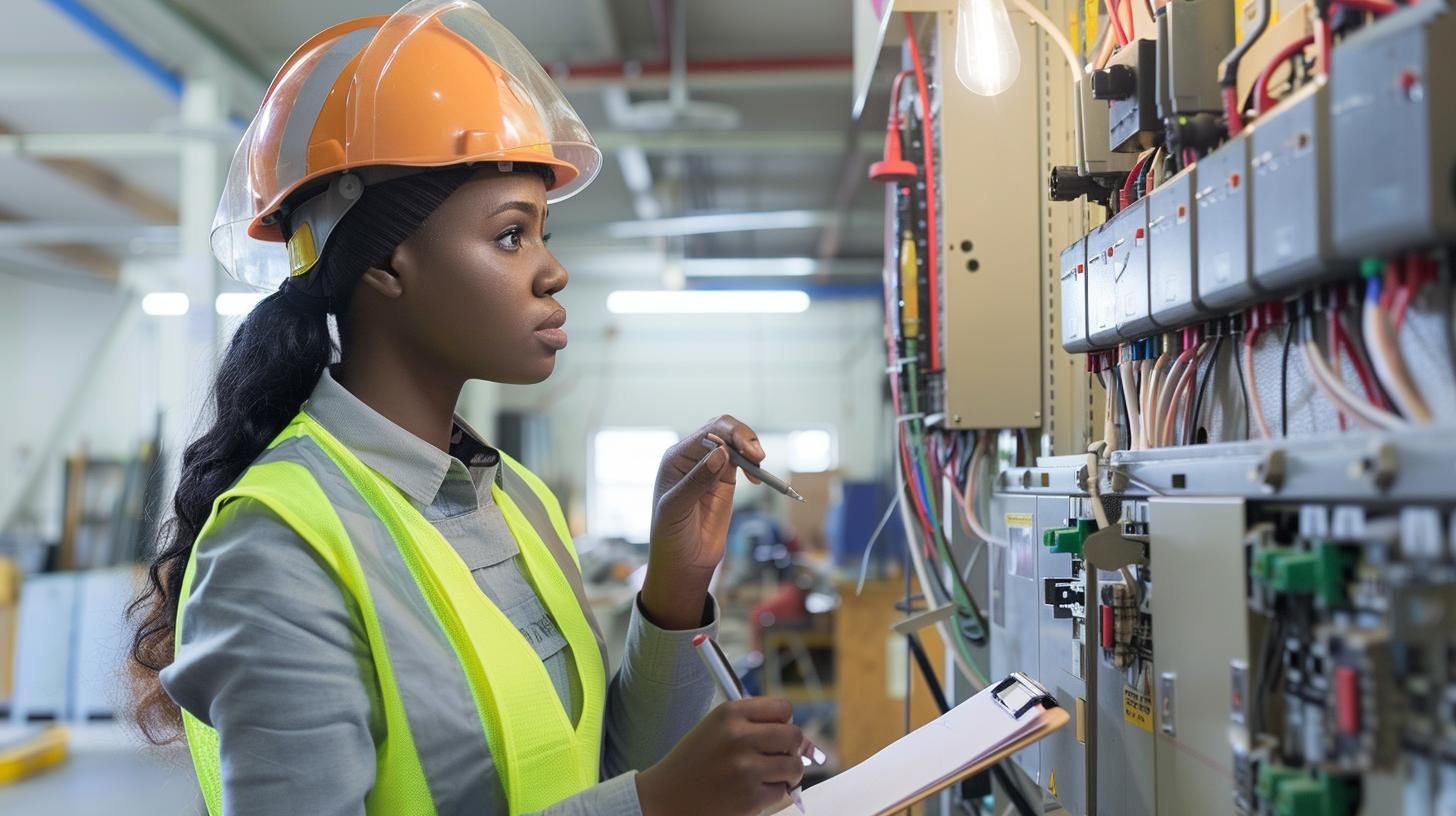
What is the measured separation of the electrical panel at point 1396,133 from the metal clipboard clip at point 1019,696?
1.53 ft

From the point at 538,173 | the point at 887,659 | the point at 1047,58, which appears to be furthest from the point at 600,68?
the point at 538,173

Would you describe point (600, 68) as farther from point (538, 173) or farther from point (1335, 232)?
point (1335, 232)

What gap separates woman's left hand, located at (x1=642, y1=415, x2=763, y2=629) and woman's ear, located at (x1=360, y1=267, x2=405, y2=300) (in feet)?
1.13

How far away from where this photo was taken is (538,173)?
1206mm

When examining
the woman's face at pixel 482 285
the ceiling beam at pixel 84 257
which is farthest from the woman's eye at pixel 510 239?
the ceiling beam at pixel 84 257

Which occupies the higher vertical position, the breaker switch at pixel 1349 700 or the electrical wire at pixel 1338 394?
the electrical wire at pixel 1338 394

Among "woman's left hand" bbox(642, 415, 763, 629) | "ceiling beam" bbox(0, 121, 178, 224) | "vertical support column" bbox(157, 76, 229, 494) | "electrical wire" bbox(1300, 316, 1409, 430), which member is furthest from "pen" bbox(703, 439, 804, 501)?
"ceiling beam" bbox(0, 121, 178, 224)

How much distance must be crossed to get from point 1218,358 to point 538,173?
74cm

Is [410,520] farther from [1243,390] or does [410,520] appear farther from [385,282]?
[1243,390]

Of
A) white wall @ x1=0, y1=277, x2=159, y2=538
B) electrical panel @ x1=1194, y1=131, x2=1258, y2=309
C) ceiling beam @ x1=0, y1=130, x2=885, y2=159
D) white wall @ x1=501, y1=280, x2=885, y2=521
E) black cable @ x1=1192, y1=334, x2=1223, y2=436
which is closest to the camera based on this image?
electrical panel @ x1=1194, y1=131, x2=1258, y2=309

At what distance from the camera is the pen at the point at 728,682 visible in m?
0.93

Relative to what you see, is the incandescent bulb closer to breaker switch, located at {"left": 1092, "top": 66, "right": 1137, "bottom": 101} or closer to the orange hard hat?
breaker switch, located at {"left": 1092, "top": 66, "right": 1137, "bottom": 101}

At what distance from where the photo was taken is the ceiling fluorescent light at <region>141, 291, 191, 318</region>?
6.20 metres

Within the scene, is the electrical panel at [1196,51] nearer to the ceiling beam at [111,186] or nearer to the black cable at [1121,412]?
the black cable at [1121,412]
